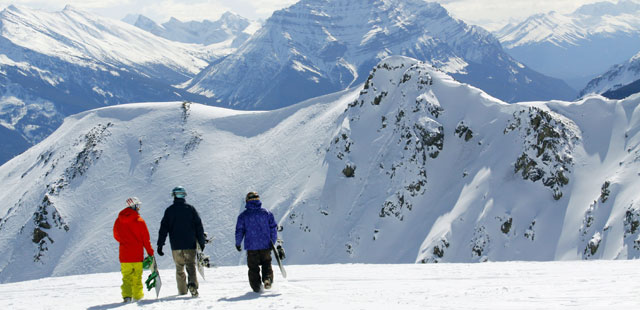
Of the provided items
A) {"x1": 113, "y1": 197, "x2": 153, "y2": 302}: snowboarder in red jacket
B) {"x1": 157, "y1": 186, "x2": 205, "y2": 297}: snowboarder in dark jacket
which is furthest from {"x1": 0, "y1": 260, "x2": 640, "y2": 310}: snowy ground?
{"x1": 157, "y1": 186, "x2": 205, "y2": 297}: snowboarder in dark jacket

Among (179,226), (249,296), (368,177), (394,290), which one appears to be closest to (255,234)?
(249,296)

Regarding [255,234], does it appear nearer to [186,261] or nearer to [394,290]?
[186,261]

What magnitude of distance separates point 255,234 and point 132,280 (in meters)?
3.47

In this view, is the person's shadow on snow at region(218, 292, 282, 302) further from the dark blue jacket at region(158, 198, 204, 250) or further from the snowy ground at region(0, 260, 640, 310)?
the dark blue jacket at region(158, 198, 204, 250)

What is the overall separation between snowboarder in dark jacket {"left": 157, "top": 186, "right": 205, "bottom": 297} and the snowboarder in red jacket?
0.54m

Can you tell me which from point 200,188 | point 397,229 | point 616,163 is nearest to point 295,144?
point 200,188

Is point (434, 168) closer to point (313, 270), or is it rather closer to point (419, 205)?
point (419, 205)

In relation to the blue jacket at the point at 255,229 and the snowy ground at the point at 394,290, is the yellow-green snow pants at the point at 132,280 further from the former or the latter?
the blue jacket at the point at 255,229

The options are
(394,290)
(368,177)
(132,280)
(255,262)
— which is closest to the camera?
(132,280)

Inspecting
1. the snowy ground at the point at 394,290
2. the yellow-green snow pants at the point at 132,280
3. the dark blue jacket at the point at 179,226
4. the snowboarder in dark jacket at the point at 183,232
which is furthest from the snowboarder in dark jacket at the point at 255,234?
the yellow-green snow pants at the point at 132,280

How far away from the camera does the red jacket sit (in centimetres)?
1459

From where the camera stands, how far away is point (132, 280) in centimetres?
1479

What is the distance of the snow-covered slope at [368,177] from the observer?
54.5m

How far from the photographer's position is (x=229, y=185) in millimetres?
77750
